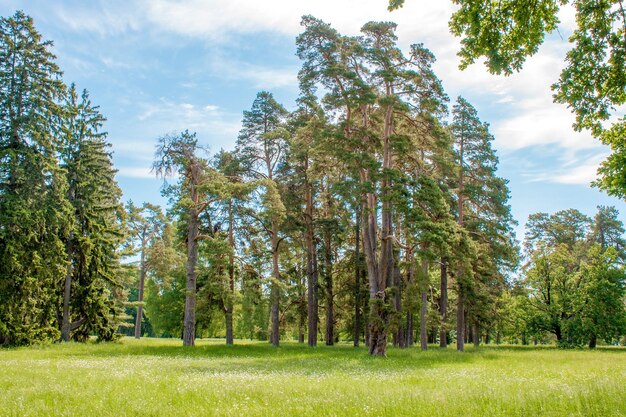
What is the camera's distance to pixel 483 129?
34.5 m

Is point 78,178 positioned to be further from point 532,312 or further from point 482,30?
point 532,312

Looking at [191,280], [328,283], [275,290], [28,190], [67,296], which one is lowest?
[67,296]

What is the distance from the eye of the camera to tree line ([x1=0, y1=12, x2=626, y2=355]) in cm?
2547

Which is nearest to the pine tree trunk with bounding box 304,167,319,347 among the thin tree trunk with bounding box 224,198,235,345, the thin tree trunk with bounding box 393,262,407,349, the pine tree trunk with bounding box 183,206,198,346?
the thin tree trunk with bounding box 224,198,235,345

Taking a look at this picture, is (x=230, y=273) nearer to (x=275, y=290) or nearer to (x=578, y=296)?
(x=275, y=290)

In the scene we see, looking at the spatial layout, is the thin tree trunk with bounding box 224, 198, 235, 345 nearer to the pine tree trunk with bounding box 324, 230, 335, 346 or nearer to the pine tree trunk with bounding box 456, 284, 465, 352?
the pine tree trunk with bounding box 324, 230, 335, 346

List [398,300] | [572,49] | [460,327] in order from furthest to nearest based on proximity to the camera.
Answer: [460,327]
[398,300]
[572,49]

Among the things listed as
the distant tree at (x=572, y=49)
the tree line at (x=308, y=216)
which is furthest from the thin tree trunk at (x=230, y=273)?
the distant tree at (x=572, y=49)

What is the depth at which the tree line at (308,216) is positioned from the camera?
83.6ft

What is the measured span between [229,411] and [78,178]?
28739 mm

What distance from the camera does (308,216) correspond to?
118 ft

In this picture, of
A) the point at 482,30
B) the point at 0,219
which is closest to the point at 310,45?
the point at 482,30

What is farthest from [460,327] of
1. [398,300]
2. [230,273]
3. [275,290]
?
[230,273]

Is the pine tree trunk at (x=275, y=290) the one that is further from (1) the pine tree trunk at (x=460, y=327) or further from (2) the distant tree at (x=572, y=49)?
(2) the distant tree at (x=572, y=49)
